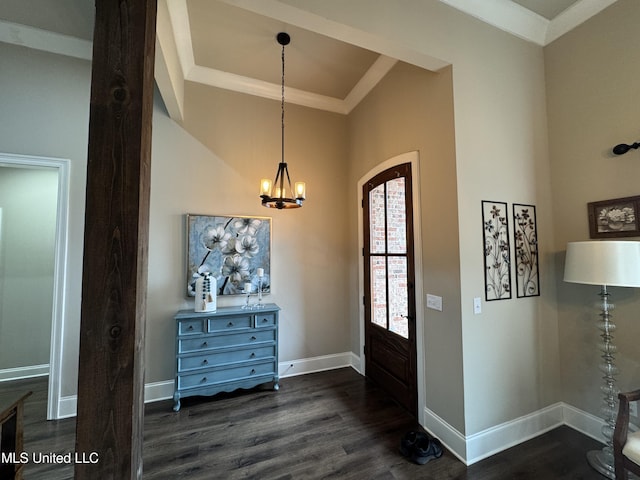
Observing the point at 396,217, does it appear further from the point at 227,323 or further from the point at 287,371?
the point at 287,371

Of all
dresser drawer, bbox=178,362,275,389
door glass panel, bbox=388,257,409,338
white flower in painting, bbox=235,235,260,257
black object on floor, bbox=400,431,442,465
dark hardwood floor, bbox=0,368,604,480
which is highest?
white flower in painting, bbox=235,235,260,257

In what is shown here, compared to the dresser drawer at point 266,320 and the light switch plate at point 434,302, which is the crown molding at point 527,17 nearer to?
the light switch plate at point 434,302

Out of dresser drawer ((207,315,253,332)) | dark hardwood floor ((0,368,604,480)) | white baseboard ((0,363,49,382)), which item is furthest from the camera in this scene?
white baseboard ((0,363,49,382))

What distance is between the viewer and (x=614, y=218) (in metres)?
2.12

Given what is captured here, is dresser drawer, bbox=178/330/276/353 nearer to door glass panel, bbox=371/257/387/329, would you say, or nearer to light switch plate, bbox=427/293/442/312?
door glass panel, bbox=371/257/387/329

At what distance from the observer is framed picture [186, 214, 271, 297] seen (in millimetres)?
2984

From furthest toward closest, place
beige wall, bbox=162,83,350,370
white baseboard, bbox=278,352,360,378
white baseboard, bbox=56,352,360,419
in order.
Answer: white baseboard, bbox=278,352,360,378
beige wall, bbox=162,83,350,370
white baseboard, bbox=56,352,360,419

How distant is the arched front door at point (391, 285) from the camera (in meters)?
2.57

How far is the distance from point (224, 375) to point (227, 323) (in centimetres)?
53

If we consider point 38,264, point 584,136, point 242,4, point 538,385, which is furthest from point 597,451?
point 38,264

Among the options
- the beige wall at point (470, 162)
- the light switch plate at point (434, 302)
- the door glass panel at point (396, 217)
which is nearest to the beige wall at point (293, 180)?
the beige wall at point (470, 162)

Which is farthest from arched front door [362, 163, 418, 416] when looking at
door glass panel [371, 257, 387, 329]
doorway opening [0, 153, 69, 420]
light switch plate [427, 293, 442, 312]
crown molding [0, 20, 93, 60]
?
doorway opening [0, 153, 69, 420]

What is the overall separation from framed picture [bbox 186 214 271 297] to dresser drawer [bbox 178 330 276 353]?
Answer: 0.49 m

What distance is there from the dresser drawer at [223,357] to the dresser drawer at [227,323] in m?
0.26
